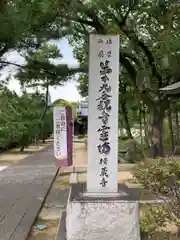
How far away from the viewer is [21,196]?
859 cm

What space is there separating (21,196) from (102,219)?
4.24m

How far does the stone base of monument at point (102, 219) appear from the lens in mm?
4750

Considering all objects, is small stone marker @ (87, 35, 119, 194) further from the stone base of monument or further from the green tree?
the green tree

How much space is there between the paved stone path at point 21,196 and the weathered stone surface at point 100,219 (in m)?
1.07

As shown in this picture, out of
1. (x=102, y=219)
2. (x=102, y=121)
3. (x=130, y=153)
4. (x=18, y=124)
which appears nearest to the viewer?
(x=102, y=219)

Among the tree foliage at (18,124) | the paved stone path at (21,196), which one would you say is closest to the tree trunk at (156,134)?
the paved stone path at (21,196)

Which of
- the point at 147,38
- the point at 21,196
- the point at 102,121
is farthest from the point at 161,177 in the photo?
the point at 147,38

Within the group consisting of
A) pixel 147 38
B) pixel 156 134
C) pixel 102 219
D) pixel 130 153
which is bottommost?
pixel 102 219

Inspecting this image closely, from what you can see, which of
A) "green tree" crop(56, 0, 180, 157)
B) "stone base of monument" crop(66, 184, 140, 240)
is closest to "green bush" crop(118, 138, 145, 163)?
"green tree" crop(56, 0, 180, 157)

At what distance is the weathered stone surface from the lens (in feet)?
15.6

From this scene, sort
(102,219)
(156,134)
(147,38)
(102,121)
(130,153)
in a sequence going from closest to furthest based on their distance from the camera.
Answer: (102,219), (102,121), (156,134), (147,38), (130,153)

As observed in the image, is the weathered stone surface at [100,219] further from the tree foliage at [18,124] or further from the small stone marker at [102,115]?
the tree foliage at [18,124]

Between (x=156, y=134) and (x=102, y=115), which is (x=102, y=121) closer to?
(x=102, y=115)

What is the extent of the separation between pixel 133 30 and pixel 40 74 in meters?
5.85
